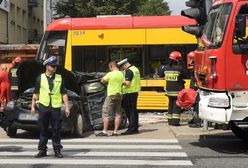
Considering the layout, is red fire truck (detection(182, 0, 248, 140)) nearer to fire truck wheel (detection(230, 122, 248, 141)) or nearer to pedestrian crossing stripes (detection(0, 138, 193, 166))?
pedestrian crossing stripes (detection(0, 138, 193, 166))

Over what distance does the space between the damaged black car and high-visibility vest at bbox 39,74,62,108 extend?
6.27 feet

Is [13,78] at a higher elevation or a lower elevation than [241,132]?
higher

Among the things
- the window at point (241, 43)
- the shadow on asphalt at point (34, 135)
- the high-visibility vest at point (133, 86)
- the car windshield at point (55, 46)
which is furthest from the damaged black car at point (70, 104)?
the car windshield at point (55, 46)

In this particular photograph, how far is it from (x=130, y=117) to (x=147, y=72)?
16.8ft

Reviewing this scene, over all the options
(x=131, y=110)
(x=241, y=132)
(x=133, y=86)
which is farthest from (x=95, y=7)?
(x=241, y=132)

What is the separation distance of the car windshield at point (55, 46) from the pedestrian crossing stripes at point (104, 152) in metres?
6.80

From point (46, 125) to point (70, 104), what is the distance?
2.42 m

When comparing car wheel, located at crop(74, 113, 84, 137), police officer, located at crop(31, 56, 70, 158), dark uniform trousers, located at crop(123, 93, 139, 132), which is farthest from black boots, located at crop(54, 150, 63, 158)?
dark uniform trousers, located at crop(123, 93, 139, 132)

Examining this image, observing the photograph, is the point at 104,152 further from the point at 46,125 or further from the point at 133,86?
the point at 133,86

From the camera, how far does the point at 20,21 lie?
4731 cm

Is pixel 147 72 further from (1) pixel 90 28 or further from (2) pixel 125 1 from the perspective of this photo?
(2) pixel 125 1

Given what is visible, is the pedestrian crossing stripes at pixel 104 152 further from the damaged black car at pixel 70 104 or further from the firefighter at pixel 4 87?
the firefighter at pixel 4 87

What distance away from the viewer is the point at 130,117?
13445 mm

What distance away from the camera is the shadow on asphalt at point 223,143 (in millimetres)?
10914
